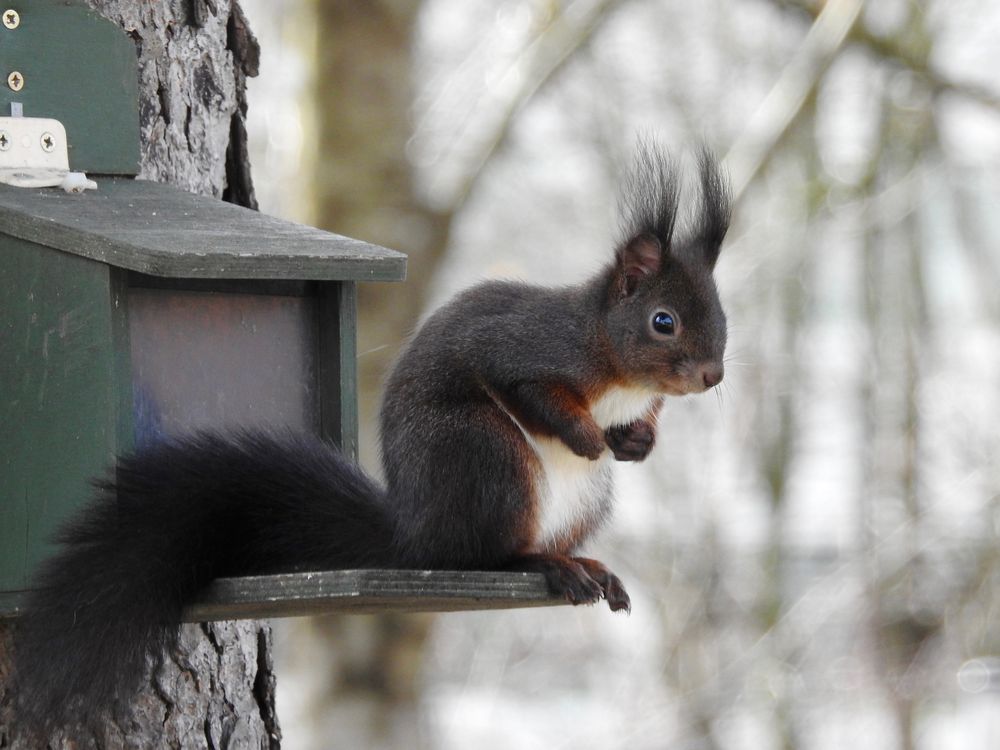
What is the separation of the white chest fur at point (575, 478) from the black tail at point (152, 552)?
0.22m

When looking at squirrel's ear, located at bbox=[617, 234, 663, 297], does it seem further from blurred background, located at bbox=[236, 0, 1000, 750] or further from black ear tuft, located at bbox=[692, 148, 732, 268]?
blurred background, located at bbox=[236, 0, 1000, 750]

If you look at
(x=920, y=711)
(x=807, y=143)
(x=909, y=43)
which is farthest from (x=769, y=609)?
(x=909, y=43)

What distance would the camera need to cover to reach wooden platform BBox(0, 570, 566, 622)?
4.80 feet

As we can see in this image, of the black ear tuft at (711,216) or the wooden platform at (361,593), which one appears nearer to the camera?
the wooden platform at (361,593)

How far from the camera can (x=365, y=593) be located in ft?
4.78

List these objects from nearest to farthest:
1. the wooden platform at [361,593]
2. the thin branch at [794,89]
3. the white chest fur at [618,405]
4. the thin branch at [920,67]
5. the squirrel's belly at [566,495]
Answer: the wooden platform at [361,593], the squirrel's belly at [566,495], the white chest fur at [618,405], the thin branch at [794,89], the thin branch at [920,67]

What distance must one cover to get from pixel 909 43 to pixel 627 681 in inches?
106

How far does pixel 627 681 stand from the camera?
5648 millimetres

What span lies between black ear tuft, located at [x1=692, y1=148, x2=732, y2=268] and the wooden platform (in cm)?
61

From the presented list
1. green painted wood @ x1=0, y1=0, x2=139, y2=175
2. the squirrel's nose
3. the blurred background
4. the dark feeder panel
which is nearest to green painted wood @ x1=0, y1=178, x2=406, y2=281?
the dark feeder panel

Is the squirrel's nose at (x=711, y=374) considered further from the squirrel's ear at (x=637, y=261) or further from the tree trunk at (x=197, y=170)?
the tree trunk at (x=197, y=170)

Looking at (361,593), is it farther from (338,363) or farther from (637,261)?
(637,261)

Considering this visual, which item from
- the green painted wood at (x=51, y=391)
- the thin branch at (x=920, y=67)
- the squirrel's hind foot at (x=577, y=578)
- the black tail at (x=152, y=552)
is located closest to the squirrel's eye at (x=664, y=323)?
the squirrel's hind foot at (x=577, y=578)

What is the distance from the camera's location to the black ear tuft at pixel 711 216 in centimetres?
203
